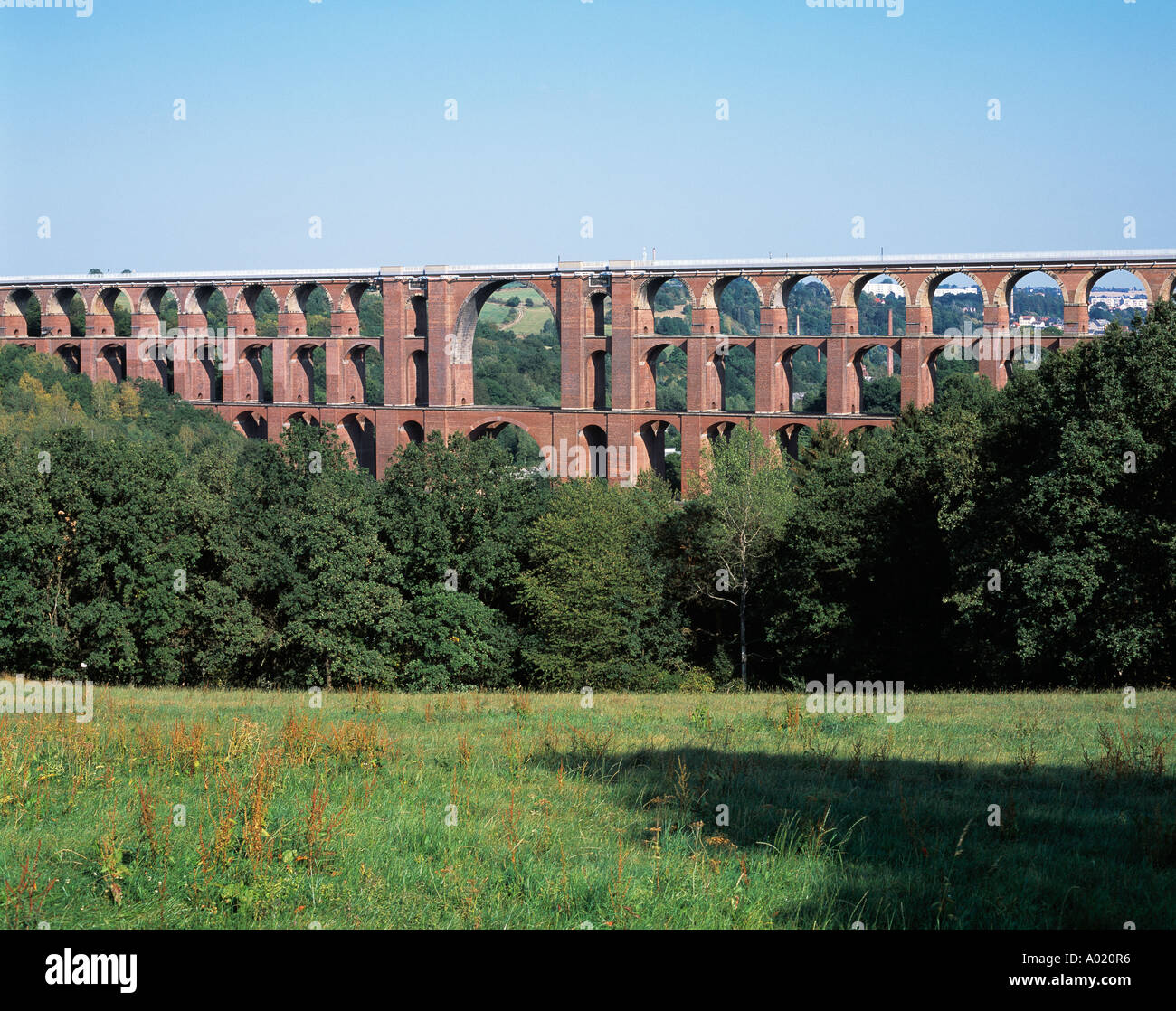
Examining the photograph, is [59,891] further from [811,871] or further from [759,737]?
[759,737]

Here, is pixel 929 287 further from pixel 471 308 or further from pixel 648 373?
pixel 471 308

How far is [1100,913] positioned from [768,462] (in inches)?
1124

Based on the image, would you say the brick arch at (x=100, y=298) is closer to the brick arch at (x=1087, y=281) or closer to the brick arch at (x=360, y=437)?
the brick arch at (x=360, y=437)

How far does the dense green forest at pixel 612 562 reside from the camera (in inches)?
797

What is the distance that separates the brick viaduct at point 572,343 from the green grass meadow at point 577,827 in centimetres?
3927

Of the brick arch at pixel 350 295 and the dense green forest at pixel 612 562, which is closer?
the dense green forest at pixel 612 562

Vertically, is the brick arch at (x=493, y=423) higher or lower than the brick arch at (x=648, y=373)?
lower

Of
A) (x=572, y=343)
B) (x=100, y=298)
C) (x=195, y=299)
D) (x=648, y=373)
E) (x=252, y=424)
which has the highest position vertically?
(x=100, y=298)

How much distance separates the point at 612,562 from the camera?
96.0ft

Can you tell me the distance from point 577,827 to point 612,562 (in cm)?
2218

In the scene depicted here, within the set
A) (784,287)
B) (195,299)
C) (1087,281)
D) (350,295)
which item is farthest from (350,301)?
(1087,281)

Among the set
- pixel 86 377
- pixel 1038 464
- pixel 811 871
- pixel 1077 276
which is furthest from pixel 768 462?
pixel 86 377

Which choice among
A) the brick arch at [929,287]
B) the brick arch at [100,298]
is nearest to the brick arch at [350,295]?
the brick arch at [100,298]
